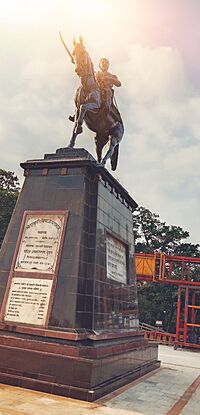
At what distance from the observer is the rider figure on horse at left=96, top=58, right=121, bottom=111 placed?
867 centimetres

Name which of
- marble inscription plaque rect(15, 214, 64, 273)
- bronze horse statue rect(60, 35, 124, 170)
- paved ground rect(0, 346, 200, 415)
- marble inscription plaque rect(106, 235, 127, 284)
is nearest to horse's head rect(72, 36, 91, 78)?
bronze horse statue rect(60, 35, 124, 170)

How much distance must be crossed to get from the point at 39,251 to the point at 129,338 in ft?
10.3

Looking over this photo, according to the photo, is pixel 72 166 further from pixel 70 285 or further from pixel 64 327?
pixel 64 327

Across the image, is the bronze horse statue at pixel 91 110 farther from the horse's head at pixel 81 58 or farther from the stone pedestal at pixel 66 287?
the stone pedestal at pixel 66 287

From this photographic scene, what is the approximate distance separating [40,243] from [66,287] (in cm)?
99

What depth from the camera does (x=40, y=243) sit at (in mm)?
6551

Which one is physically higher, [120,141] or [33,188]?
[120,141]

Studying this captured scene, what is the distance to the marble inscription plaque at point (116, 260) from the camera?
7414 mm

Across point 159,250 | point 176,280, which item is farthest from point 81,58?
point 159,250

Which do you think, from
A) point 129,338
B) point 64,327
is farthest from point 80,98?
point 129,338

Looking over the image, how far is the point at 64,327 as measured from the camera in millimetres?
5762

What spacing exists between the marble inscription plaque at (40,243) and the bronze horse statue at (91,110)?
1.74 metres

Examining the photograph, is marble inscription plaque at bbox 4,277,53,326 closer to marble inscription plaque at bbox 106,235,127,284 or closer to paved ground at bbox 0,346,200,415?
paved ground at bbox 0,346,200,415

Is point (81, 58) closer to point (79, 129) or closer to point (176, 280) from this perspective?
point (79, 129)
